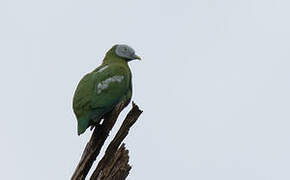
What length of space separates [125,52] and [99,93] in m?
1.59

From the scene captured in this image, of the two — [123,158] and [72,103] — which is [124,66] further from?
[123,158]

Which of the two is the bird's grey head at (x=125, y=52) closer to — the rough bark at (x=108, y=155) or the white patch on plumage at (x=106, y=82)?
the white patch on plumage at (x=106, y=82)

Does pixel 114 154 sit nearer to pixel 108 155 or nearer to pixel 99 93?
pixel 108 155

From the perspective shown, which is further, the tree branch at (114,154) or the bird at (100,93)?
the bird at (100,93)

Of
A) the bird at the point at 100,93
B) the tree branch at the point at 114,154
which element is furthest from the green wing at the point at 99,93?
the tree branch at the point at 114,154

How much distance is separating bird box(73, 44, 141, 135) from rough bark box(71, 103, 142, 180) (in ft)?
1.27

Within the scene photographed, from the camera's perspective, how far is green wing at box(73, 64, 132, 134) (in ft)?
24.5

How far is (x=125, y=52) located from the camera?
30.0 ft

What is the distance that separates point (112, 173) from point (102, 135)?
31.9 inches

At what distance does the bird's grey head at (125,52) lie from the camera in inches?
359

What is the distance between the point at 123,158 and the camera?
626 centimetres

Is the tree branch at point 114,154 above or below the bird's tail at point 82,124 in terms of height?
below

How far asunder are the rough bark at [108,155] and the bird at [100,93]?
1.27 ft

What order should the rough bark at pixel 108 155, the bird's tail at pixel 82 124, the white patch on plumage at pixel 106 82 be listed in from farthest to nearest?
the white patch on plumage at pixel 106 82 → the bird's tail at pixel 82 124 → the rough bark at pixel 108 155
